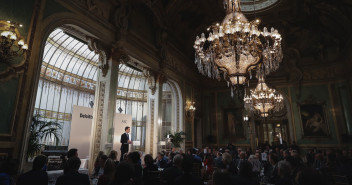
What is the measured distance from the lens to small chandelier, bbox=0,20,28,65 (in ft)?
14.1

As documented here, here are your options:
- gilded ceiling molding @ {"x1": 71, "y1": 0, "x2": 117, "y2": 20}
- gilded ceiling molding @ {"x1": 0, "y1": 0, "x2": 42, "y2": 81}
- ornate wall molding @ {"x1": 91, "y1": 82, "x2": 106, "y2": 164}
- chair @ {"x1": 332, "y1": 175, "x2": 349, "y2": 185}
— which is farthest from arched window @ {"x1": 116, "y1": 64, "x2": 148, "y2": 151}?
chair @ {"x1": 332, "y1": 175, "x2": 349, "y2": 185}

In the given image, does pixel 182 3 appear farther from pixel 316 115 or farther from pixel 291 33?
pixel 316 115

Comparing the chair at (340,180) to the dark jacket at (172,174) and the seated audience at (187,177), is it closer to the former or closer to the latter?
the dark jacket at (172,174)

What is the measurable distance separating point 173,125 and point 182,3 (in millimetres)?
7158

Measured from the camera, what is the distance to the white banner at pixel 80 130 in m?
8.42

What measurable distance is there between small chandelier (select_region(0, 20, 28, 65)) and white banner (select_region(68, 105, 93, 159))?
4.26 m

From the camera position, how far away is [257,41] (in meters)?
5.80

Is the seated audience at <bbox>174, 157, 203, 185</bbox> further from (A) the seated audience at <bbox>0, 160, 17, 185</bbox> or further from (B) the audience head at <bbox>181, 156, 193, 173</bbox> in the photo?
(A) the seated audience at <bbox>0, 160, 17, 185</bbox>

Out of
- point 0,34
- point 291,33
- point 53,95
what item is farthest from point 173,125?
point 291,33

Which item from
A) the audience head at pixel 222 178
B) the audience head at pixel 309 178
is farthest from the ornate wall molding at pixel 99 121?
the audience head at pixel 309 178

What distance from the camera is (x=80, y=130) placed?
8.74 m

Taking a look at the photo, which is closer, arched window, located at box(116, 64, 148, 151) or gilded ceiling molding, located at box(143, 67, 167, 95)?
gilded ceiling molding, located at box(143, 67, 167, 95)

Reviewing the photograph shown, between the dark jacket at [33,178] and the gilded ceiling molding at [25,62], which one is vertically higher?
the gilded ceiling molding at [25,62]

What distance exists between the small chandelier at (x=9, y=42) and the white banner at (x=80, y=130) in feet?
14.0
